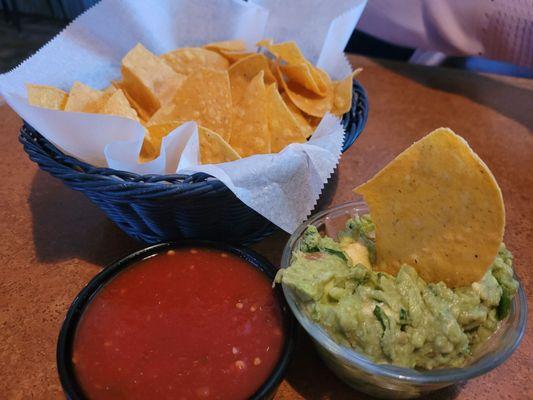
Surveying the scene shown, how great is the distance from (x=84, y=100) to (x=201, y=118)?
38 cm

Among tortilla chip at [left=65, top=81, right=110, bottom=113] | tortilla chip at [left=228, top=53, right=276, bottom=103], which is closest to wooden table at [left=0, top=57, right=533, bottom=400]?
tortilla chip at [left=65, top=81, right=110, bottom=113]

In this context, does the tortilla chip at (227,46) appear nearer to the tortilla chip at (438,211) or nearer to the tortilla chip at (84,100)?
the tortilla chip at (84,100)

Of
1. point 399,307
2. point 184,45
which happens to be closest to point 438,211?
point 399,307

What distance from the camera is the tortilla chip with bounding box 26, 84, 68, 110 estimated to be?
140cm

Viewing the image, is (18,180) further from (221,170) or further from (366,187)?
(366,187)

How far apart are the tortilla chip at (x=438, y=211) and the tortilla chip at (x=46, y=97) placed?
3.25ft

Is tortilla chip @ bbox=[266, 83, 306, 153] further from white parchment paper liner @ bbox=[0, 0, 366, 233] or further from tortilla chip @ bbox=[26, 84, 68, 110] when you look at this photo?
tortilla chip @ bbox=[26, 84, 68, 110]

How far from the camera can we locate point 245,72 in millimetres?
1709

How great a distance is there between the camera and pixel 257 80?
1.52m

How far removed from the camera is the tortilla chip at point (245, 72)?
5.47ft

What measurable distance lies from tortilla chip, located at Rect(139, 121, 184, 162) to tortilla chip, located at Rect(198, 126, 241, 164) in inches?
4.4

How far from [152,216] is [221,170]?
229 mm

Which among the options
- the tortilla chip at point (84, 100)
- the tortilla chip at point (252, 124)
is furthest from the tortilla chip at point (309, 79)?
the tortilla chip at point (84, 100)

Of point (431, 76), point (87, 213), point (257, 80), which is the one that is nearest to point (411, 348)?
point (257, 80)
